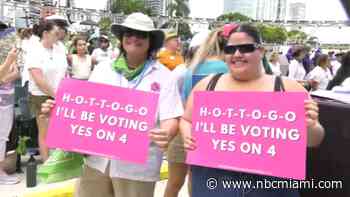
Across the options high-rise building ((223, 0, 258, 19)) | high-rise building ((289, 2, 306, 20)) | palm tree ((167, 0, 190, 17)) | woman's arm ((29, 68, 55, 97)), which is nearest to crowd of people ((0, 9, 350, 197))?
woman's arm ((29, 68, 55, 97))

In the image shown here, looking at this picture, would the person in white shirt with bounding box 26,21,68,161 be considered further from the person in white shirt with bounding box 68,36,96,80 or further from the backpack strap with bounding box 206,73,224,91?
the backpack strap with bounding box 206,73,224,91

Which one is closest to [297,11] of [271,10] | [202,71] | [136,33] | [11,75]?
[271,10]

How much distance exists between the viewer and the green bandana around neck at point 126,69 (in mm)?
2830

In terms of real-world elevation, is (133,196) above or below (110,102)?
below

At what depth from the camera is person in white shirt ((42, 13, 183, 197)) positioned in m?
2.77

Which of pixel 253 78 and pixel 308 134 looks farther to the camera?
pixel 253 78

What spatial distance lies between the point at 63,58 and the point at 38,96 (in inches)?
19.2

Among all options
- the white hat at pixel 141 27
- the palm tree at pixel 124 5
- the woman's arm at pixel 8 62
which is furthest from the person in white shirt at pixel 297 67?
the palm tree at pixel 124 5

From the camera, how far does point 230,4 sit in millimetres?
109688

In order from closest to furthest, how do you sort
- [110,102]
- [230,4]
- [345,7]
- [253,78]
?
[345,7]
[253,78]
[110,102]
[230,4]

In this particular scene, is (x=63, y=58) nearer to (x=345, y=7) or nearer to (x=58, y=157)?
(x=58, y=157)

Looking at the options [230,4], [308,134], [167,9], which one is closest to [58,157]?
[308,134]

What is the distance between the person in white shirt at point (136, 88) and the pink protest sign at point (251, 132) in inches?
10.2

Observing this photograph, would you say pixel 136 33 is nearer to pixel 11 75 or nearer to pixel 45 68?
pixel 11 75
